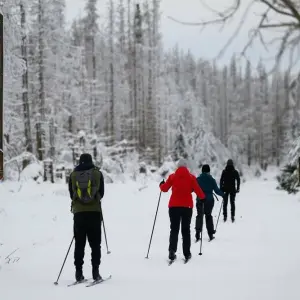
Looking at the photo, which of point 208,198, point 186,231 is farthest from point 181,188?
point 208,198

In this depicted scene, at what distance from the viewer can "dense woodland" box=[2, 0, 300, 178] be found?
62.2 ft

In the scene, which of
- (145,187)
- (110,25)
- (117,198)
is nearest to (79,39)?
(110,25)

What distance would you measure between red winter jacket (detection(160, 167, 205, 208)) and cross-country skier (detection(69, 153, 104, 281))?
2.16 metres

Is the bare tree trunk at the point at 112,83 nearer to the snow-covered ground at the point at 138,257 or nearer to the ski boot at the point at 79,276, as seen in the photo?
the snow-covered ground at the point at 138,257

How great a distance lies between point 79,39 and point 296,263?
142ft

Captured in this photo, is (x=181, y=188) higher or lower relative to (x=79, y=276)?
higher

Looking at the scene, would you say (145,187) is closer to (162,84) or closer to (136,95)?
→ (136,95)

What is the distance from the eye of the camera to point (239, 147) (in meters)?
69.0

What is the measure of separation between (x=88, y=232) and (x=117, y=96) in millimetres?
37866

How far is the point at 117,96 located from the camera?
44.1 metres

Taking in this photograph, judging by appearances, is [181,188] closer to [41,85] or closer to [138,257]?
[138,257]

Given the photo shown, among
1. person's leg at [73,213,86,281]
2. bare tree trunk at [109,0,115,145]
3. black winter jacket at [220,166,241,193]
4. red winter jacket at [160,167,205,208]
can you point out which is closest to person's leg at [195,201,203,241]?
red winter jacket at [160,167,205,208]

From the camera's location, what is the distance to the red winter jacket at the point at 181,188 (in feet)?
28.5

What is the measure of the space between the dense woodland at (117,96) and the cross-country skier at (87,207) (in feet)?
7.33
